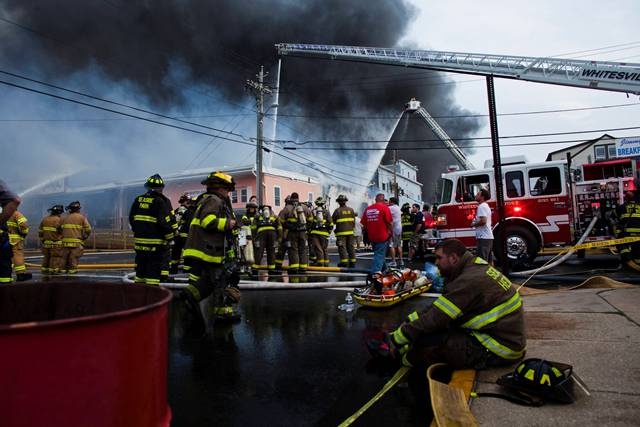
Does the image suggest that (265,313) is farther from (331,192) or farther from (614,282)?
(331,192)

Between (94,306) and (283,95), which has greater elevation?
(283,95)

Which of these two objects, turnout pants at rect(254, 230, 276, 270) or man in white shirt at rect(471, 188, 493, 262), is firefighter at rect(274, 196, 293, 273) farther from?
man in white shirt at rect(471, 188, 493, 262)

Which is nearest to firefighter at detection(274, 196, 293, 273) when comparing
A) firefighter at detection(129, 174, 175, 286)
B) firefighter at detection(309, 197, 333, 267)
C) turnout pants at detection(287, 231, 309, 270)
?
turnout pants at detection(287, 231, 309, 270)

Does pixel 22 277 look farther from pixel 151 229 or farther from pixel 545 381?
pixel 545 381

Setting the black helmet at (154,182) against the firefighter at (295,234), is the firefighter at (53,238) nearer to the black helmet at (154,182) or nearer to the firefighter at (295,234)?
the firefighter at (295,234)

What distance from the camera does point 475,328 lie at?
9.80ft

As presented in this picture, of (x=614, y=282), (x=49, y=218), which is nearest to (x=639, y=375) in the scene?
(x=614, y=282)

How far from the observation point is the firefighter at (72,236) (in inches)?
361

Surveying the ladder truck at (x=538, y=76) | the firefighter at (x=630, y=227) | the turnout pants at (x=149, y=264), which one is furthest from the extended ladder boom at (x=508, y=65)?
the turnout pants at (x=149, y=264)

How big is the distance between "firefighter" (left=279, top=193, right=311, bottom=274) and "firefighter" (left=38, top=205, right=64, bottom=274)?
15.8 ft

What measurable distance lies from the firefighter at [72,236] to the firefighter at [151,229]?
4.37 meters

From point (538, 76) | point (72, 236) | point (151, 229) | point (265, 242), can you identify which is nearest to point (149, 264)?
point (151, 229)

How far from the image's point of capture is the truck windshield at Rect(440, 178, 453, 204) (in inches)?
407

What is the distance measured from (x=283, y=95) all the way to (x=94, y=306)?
114 feet
